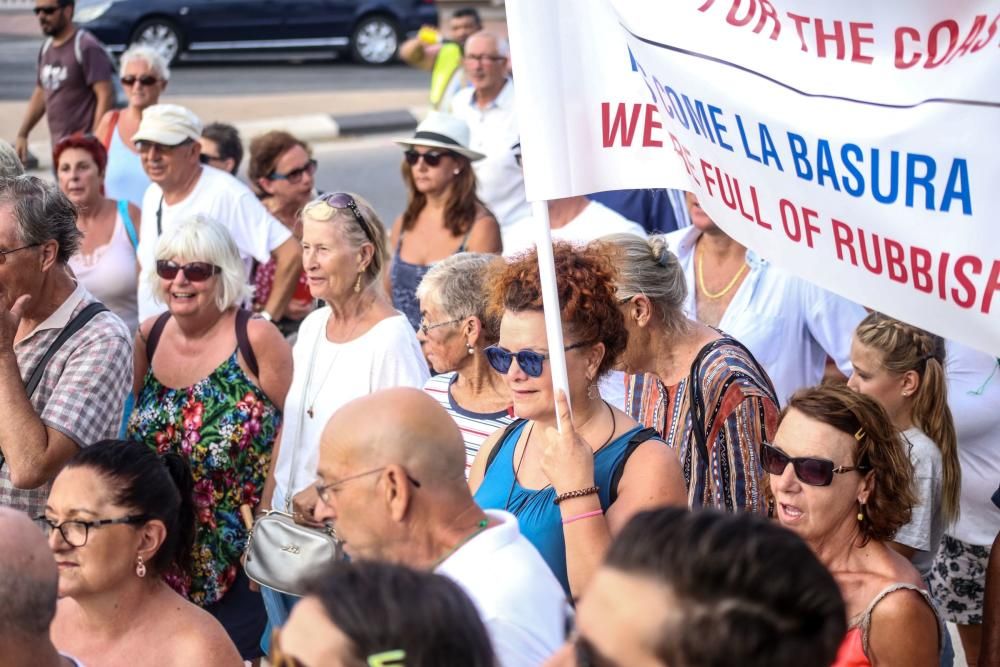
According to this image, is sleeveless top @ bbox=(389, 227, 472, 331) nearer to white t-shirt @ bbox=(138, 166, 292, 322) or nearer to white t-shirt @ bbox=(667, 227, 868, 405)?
white t-shirt @ bbox=(138, 166, 292, 322)

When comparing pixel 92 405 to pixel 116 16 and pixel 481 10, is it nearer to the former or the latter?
pixel 116 16

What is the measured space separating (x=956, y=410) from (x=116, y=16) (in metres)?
15.9

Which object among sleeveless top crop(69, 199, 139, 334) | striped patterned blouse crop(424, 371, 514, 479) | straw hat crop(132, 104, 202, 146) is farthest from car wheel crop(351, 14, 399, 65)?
striped patterned blouse crop(424, 371, 514, 479)

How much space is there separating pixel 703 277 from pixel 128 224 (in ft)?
9.36

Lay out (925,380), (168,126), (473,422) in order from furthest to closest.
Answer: (168,126), (473,422), (925,380)

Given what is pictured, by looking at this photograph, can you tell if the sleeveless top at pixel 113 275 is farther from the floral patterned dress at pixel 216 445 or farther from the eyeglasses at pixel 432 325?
the eyeglasses at pixel 432 325

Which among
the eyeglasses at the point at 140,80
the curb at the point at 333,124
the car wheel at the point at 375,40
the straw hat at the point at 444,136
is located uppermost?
the car wheel at the point at 375,40

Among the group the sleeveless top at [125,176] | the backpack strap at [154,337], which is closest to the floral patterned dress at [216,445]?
the backpack strap at [154,337]

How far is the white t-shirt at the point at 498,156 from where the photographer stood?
814cm

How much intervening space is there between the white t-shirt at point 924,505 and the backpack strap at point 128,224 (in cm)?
383

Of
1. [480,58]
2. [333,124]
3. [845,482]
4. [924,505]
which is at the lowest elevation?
[924,505]

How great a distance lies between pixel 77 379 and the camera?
4168 mm

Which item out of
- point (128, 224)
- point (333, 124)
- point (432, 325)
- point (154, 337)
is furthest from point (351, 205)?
point (333, 124)

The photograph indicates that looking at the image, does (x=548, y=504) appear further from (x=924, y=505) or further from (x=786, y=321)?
(x=786, y=321)
